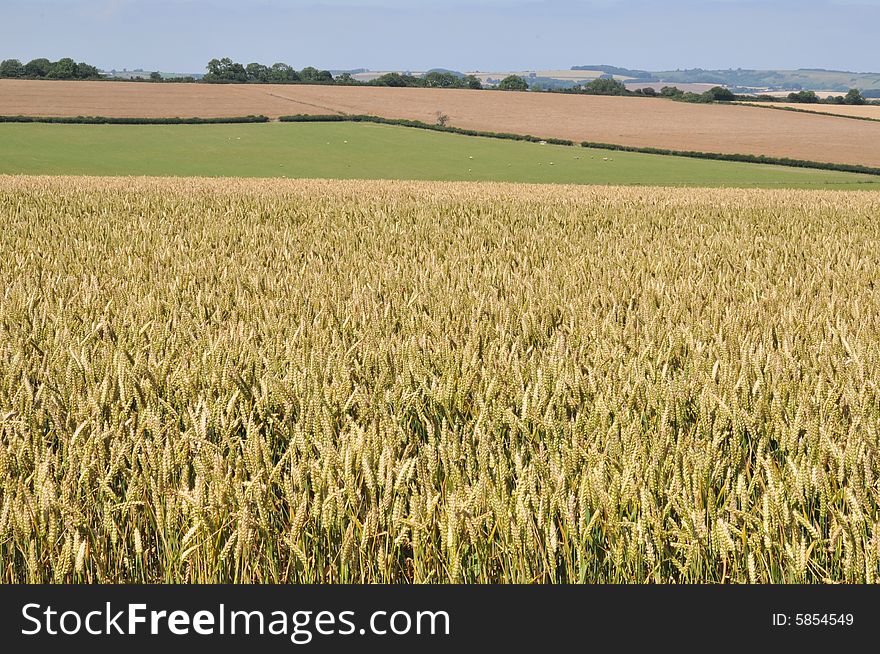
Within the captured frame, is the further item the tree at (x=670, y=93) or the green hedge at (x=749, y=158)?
the tree at (x=670, y=93)

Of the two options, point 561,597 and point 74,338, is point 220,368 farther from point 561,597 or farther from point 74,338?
point 561,597

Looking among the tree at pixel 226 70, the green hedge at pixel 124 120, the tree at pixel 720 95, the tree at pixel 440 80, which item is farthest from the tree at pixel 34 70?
the tree at pixel 720 95

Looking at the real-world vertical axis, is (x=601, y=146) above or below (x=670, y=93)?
below

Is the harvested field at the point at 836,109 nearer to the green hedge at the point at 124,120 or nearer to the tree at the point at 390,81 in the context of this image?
the tree at the point at 390,81

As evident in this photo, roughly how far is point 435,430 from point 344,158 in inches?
1365

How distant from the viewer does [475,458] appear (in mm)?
2375

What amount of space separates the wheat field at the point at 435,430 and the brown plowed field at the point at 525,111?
38528 mm

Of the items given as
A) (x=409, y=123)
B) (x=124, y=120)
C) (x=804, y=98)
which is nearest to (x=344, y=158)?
(x=409, y=123)

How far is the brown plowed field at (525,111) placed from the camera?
4501cm

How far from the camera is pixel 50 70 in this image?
272 ft

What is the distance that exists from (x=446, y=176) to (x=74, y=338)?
1126 inches

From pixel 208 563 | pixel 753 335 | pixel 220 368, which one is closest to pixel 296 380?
pixel 220 368

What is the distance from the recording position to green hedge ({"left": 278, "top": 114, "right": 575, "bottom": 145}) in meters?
44.9

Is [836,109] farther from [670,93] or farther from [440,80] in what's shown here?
[440,80]
